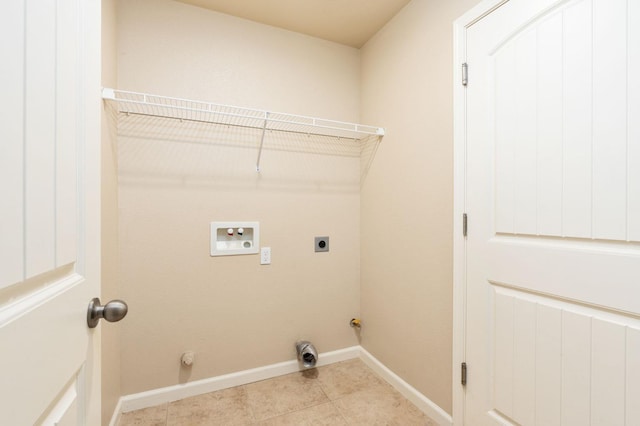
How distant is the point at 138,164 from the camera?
67.4 inches

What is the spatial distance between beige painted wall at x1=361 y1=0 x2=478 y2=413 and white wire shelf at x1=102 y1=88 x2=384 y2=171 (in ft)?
0.91

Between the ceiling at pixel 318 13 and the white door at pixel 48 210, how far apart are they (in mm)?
1435

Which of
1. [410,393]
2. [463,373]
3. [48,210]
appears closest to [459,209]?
[463,373]

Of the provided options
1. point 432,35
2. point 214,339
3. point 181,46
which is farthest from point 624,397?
point 181,46

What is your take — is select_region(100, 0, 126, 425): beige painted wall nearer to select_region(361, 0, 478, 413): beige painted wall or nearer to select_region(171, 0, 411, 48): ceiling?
select_region(171, 0, 411, 48): ceiling

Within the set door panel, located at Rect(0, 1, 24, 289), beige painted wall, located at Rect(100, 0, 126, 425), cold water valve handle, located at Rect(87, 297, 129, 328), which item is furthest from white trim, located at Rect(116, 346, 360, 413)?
door panel, located at Rect(0, 1, 24, 289)

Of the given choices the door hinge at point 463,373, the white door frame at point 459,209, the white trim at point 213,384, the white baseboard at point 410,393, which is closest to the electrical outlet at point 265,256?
the white trim at point 213,384

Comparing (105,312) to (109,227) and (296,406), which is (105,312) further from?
(296,406)

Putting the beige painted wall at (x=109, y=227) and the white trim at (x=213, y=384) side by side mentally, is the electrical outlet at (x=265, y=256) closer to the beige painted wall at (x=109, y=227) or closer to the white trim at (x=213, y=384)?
the white trim at (x=213, y=384)

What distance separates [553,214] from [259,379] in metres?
1.95

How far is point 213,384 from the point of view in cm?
186

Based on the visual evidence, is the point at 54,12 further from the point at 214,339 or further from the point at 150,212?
the point at 214,339

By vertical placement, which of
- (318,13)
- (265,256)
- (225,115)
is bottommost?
(265,256)

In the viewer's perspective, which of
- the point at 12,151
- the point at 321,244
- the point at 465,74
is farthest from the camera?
the point at 321,244
